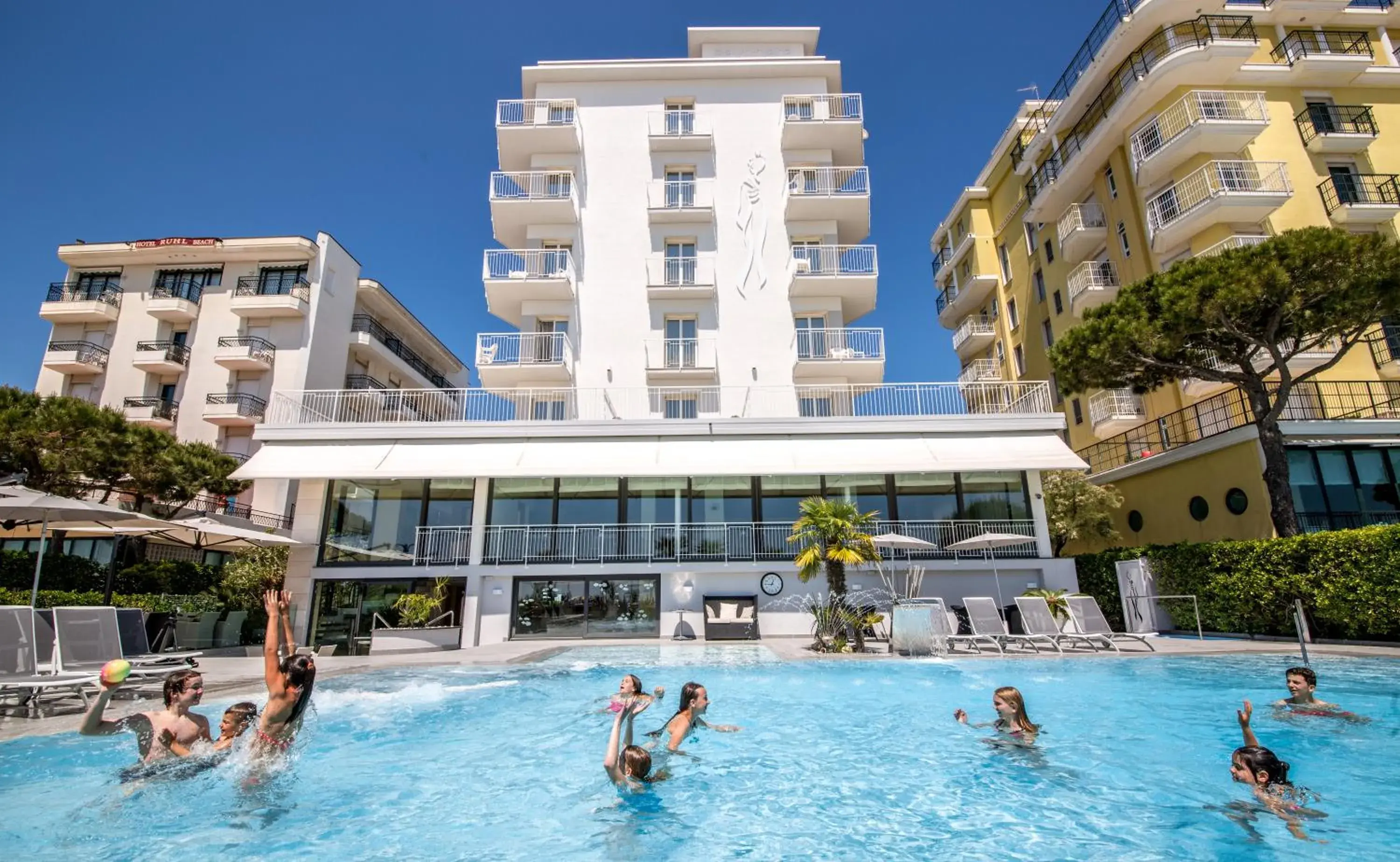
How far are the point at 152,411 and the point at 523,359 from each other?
20.1 metres

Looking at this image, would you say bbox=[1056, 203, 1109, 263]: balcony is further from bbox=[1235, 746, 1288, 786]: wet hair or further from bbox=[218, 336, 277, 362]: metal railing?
bbox=[218, 336, 277, 362]: metal railing

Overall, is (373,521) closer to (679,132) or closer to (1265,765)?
(679,132)

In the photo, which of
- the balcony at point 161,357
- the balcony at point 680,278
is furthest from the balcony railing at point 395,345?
the balcony at point 680,278

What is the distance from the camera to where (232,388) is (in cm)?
3047

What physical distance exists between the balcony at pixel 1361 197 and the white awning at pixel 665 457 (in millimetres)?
12325

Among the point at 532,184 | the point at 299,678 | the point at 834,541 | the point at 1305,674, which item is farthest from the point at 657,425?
the point at 1305,674

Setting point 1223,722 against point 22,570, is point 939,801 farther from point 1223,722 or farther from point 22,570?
point 22,570

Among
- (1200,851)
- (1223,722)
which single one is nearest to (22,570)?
(1200,851)

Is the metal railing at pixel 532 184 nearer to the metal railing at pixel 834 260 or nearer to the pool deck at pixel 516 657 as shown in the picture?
the metal railing at pixel 834 260

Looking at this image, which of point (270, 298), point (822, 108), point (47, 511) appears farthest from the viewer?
point (270, 298)

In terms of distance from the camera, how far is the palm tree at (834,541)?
13195 mm

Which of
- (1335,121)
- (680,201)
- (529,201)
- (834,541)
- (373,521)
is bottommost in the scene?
(834,541)

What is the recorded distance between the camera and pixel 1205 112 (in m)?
20.5

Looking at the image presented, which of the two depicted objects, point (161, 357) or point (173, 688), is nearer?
point (173, 688)
